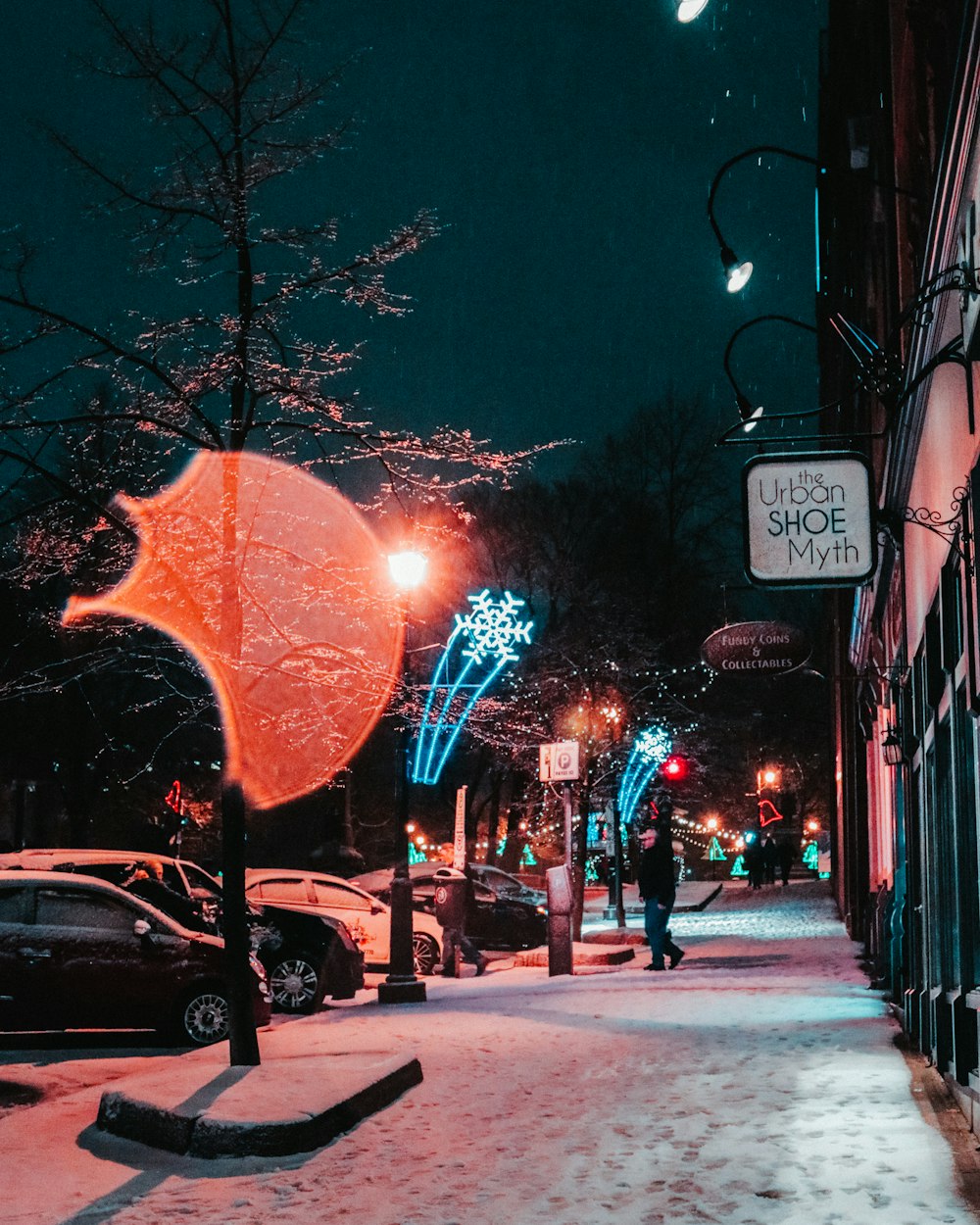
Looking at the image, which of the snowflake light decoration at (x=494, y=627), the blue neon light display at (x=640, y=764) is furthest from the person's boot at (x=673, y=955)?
the blue neon light display at (x=640, y=764)

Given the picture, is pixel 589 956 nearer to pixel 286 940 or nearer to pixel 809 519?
pixel 286 940

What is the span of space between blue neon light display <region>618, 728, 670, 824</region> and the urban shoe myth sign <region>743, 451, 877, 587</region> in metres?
25.1

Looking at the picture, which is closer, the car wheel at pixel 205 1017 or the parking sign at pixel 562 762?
the car wheel at pixel 205 1017

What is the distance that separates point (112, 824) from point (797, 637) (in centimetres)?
3389

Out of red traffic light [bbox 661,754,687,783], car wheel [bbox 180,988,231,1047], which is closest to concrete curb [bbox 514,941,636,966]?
red traffic light [bbox 661,754,687,783]

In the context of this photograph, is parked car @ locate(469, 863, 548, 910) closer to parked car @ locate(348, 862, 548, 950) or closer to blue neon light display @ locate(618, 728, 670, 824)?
parked car @ locate(348, 862, 548, 950)

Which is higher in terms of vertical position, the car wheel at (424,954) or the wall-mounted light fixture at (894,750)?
the wall-mounted light fixture at (894,750)

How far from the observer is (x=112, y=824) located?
161 ft

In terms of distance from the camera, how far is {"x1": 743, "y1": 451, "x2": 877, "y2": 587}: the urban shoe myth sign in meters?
10.8

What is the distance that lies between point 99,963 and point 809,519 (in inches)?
305

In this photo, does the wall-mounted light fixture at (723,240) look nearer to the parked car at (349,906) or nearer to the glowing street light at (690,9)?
the glowing street light at (690,9)

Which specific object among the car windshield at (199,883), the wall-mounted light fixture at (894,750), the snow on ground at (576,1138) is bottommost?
the snow on ground at (576,1138)

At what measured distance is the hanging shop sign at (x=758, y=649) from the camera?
20.1 metres

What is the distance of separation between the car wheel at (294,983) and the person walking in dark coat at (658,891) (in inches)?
195
